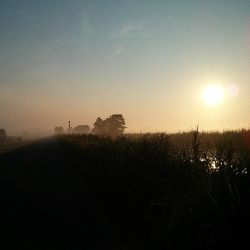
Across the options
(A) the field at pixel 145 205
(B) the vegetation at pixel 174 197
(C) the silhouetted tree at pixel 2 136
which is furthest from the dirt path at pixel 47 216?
(C) the silhouetted tree at pixel 2 136

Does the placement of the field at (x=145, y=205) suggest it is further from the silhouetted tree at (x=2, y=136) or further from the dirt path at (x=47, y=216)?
the silhouetted tree at (x=2, y=136)

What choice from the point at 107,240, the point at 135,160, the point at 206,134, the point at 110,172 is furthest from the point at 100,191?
the point at 206,134

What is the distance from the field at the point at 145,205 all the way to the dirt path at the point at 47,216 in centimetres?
2

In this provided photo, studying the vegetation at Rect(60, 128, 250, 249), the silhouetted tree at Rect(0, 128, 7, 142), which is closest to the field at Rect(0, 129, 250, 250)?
the vegetation at Rect(60, 128, 250, 249)

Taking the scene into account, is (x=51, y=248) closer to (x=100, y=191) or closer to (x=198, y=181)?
(x=198, y=181)

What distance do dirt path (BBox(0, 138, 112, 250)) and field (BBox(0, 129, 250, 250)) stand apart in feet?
0.07

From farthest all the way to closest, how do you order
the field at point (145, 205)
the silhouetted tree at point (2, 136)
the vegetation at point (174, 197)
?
the silhouetted tree at point (2, 136), the field at point (145, 205), the vegetation at point (174, 197)

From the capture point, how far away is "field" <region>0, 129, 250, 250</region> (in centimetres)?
702

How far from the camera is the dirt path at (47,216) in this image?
29.6 feet

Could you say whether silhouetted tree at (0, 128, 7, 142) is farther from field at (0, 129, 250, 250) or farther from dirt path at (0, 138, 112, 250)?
field at (0, 129, 250, 250)

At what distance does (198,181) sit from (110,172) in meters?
5.28

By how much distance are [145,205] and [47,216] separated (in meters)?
3.12

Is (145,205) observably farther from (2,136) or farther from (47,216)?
(2,136)

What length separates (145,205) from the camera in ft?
33.1
